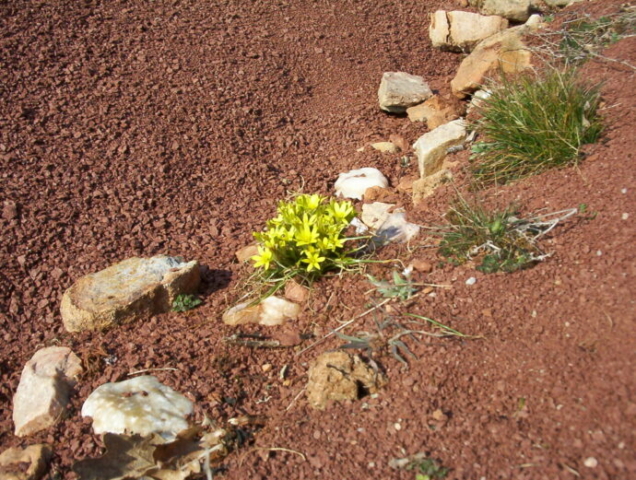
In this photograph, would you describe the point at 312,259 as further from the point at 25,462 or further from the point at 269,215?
the point at 25,462

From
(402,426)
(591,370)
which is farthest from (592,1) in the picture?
(402,426)

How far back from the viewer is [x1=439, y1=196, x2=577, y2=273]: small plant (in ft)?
10.9

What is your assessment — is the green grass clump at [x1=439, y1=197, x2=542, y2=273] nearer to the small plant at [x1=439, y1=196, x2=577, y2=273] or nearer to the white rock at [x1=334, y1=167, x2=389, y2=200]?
the small plant at [x1=439, y1=196, x2=577, y2=273]

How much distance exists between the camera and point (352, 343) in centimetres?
315

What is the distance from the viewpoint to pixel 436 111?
5426 millimetres

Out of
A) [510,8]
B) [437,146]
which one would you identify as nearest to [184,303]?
[437,146]

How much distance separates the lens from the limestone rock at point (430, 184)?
4391 mm

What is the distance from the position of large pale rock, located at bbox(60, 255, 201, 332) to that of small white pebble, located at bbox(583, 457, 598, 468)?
7.69 ft

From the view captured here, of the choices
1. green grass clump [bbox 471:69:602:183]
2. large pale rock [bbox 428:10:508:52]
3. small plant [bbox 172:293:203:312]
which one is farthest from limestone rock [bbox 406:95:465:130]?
small plant [bbox 172:293:203:312]

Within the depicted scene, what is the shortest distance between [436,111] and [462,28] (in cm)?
149

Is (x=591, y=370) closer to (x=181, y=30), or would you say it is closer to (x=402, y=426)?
(x=402, y=426)

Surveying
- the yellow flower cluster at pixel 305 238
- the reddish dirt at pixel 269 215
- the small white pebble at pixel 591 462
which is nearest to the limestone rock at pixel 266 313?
the reddish dirt at pixel 269 215

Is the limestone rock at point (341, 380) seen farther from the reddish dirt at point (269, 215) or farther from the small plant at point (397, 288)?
the small plant at point (397, 288)

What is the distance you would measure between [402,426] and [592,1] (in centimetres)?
491
